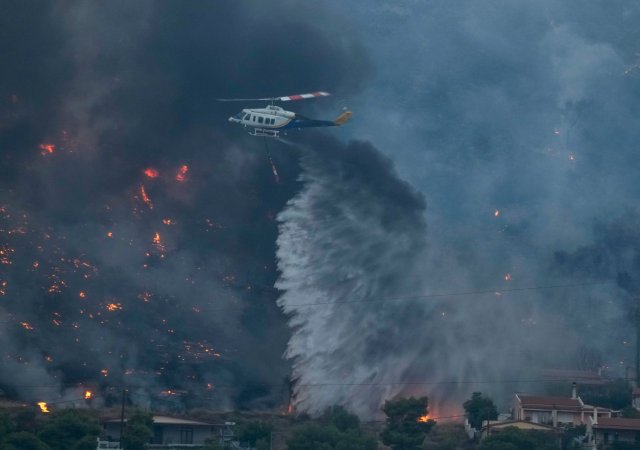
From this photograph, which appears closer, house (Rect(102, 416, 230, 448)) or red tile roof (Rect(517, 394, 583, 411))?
house (Rect(102, 416, 230, 448))

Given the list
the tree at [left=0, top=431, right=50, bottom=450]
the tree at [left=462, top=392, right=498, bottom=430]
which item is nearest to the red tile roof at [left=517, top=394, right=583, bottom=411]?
the tree at [left=462, top=392, right=498, bottom=430]

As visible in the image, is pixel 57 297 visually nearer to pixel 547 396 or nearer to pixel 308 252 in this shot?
pixel 308 252

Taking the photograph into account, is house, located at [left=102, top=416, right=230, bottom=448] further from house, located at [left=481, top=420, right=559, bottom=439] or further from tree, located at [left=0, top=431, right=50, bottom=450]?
house, located at [left=481, top=420, right=559, bottom=439]

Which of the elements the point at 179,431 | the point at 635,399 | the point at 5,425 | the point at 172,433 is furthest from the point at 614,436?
the point at 5,425

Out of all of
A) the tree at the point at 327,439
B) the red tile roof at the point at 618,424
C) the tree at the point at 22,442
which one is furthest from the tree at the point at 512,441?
the tree at the point at 22,442

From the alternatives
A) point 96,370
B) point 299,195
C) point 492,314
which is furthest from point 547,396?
point 96,370

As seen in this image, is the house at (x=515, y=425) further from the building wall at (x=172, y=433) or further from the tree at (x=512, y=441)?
the building wall at (x=172, y=433)
